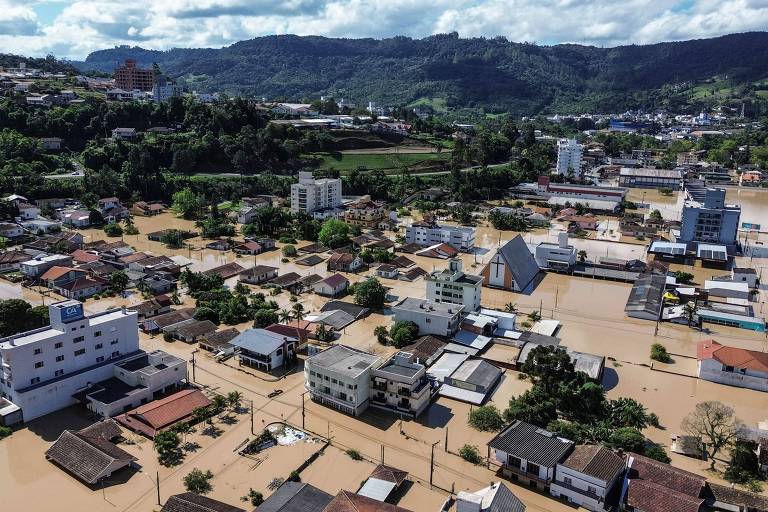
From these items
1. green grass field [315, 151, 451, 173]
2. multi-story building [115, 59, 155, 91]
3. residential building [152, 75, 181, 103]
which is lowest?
green grass field [315, 151, 451, 173]

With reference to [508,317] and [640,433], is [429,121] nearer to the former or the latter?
[508,317]

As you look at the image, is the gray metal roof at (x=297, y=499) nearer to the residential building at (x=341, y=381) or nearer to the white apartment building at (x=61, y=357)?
the residential building at (x=341, y=381)

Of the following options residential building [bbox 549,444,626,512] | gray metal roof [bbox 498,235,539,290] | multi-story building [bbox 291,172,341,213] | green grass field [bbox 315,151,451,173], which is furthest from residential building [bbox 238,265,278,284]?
green grass field [bbox 315,151,451,173]

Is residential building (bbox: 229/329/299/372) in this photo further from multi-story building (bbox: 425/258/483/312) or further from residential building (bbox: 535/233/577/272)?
residential building (bbox: 535/233/577/272)

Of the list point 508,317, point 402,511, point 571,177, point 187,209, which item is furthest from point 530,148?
point 402,511

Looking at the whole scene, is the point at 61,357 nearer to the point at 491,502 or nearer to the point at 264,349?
the point at 264,349

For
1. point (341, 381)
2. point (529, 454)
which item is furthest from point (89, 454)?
point (529, 454)

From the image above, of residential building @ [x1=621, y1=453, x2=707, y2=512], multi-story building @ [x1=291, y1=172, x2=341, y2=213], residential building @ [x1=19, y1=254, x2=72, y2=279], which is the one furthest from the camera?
multi-story building @ [x1=291, y1=172, x2=341, y2=213]
